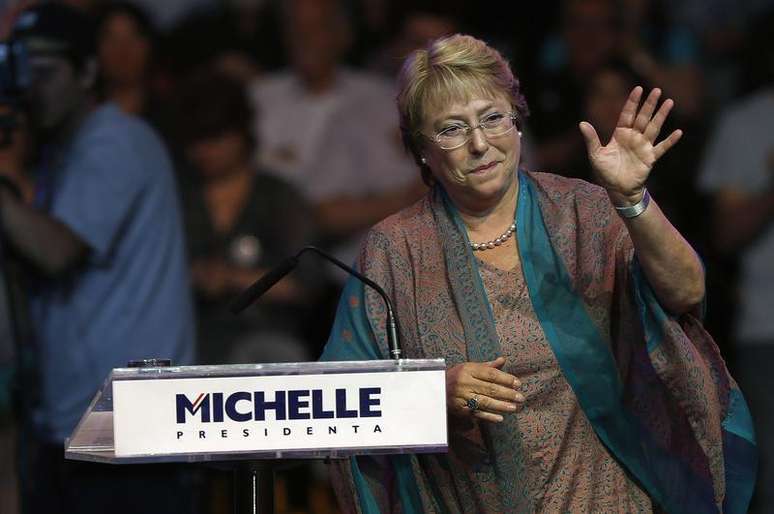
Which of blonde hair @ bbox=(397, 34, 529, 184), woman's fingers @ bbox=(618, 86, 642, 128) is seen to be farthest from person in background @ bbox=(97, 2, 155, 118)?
woman's fingers @ bbox=(618, 86, 642, 128)

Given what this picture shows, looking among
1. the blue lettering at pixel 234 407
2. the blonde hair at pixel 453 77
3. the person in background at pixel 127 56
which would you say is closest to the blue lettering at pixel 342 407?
the blue lettering at pixel 234 407

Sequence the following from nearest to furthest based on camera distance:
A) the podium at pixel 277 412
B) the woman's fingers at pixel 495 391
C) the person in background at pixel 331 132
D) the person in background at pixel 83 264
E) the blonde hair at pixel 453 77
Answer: the podium at pixel 277 412, the woman's fingers at pixel 495 391, the blonde hair at pixel 453 77, the person in background at pixel 83 264, the person in background at pixel 331 132

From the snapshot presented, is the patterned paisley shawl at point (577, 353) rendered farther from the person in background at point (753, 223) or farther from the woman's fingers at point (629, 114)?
the person in background at point (753, 223)

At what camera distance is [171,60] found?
21.8ft

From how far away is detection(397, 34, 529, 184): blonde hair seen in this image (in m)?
3.09

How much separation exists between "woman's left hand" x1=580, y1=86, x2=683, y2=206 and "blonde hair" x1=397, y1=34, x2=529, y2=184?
0.29 m

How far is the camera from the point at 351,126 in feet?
20.3

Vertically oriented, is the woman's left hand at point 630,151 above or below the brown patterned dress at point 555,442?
above

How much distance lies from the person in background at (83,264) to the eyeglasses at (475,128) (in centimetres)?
144

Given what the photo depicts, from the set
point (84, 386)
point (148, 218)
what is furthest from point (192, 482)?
point (148, 218)

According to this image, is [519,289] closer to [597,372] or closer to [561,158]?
[597,372]

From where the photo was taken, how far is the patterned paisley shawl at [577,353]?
2984 mm

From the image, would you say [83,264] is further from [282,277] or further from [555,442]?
[555,442]

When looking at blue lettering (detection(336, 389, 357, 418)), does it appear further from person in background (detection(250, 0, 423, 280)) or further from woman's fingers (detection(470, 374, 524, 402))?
person in background (detection(250, 0, 423, 280))
